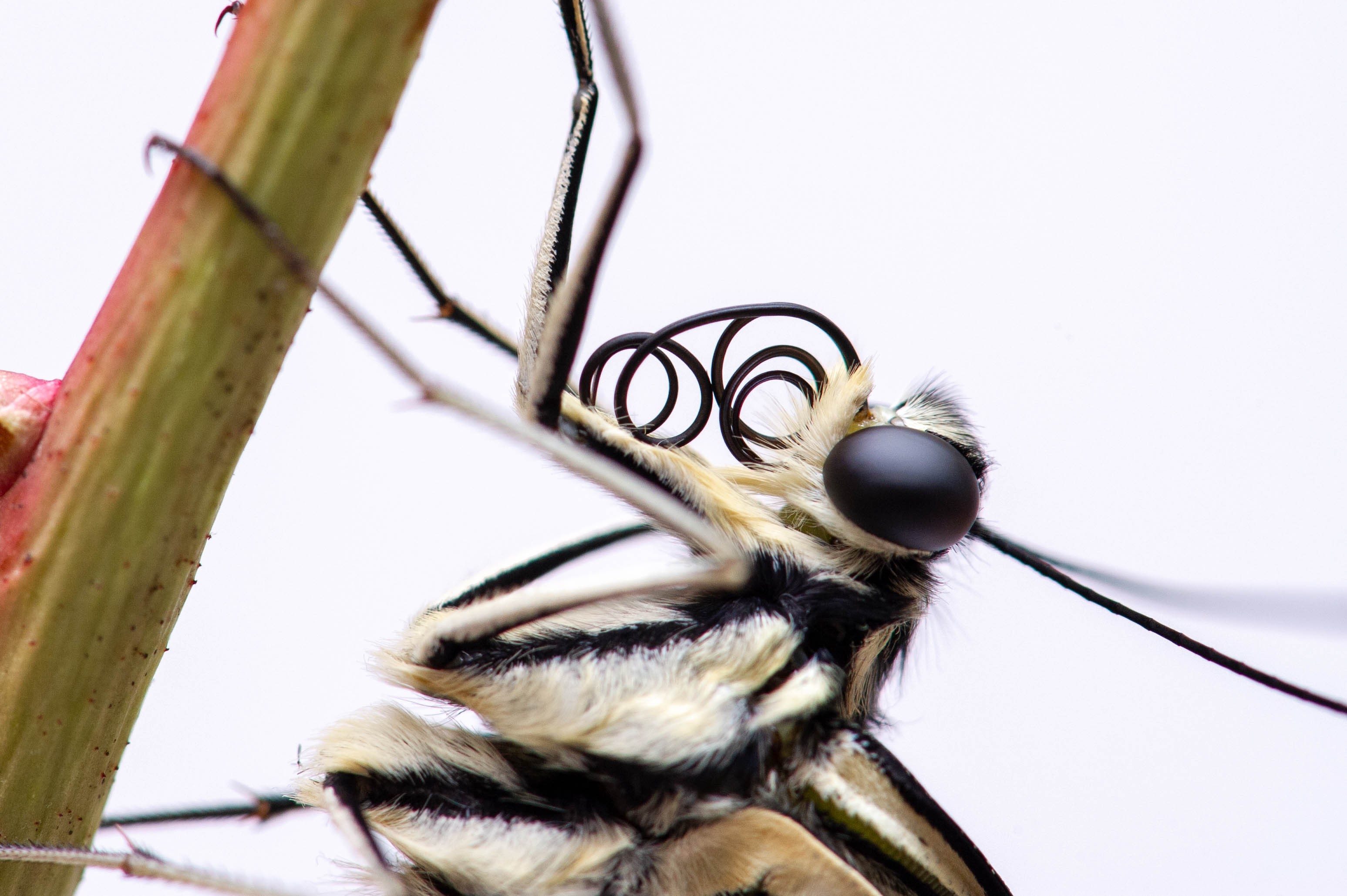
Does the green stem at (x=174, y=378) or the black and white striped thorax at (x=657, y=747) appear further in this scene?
the black and white striped thorax at (x=657, y=747)

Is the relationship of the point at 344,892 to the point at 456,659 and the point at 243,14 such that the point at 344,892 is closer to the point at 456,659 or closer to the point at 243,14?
the point at 456,659

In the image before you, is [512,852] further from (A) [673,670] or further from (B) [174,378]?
(B) [174,378]

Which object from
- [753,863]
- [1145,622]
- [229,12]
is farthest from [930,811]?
[229,12]

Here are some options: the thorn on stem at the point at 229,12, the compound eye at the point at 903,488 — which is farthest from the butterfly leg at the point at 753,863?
the thorn on stem at the point at 229,12

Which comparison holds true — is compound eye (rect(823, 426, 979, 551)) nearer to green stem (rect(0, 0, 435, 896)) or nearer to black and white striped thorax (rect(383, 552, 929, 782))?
black and white striped thorax (rect(383, 552, 929, 782))

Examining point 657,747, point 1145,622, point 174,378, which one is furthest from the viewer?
point 1145,622

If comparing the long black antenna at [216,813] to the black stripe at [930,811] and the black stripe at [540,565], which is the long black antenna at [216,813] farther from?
the black stripe at [930,811]
